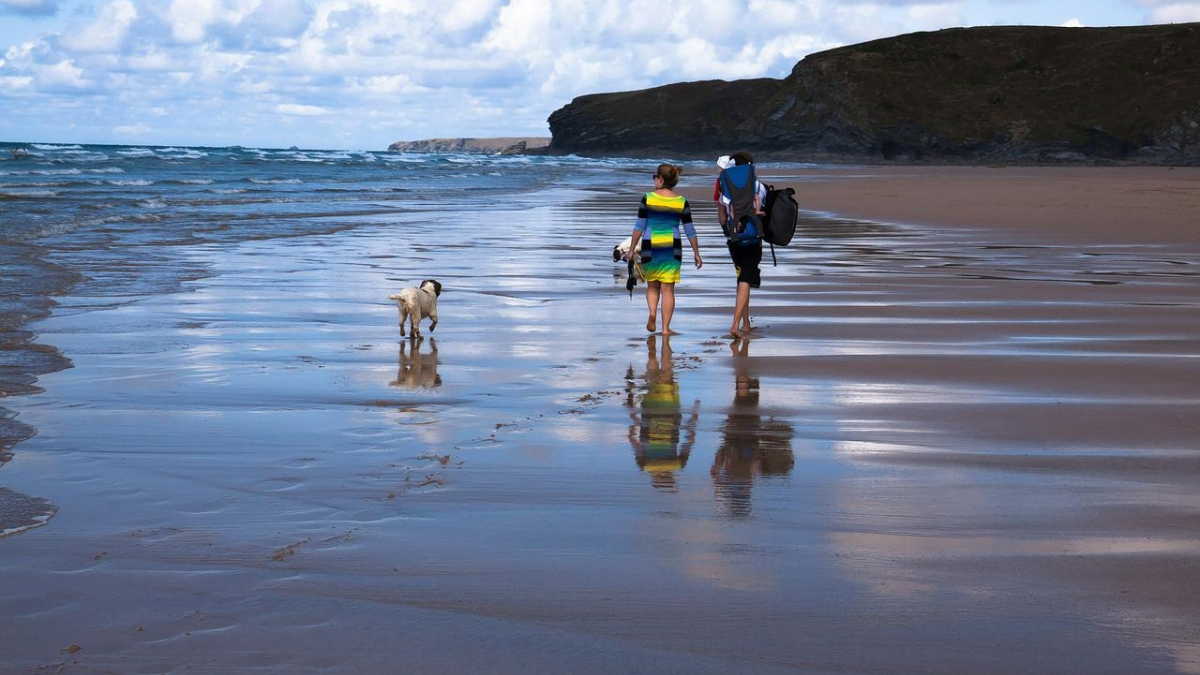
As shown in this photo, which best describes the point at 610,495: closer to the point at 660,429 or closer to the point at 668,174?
the point at 660,429

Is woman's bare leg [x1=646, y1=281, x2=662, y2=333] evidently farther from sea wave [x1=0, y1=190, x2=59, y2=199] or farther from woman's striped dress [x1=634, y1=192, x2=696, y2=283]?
sea wave [x1=0, y1=190, x2=59, y2=199]

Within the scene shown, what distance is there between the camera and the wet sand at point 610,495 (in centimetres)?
Answer: 348

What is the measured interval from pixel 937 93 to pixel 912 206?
261 feet

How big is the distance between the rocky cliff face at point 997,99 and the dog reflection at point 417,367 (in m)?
83.5

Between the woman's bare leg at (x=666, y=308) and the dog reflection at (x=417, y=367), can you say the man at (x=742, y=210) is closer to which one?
the woman's bare leg at (x=666, y=308)

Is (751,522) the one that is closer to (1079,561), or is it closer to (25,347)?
(1079,561)

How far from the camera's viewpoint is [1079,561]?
4.13 m

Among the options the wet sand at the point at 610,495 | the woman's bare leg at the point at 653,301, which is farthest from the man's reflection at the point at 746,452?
the woman's bare leg at the point at 653,301

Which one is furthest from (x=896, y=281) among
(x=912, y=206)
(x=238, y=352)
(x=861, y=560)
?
(x=912, y=206)

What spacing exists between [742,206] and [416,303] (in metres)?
2.86

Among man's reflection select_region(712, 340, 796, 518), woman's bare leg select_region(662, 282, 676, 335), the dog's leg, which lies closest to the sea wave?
the dog's leg

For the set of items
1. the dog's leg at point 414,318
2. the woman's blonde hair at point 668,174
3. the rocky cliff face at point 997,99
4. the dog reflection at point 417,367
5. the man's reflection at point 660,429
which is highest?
the rocky cliff face at point 997,99

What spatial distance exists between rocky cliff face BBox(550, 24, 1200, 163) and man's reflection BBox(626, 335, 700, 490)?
84.0 metres

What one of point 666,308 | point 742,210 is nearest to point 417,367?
point 666,308
